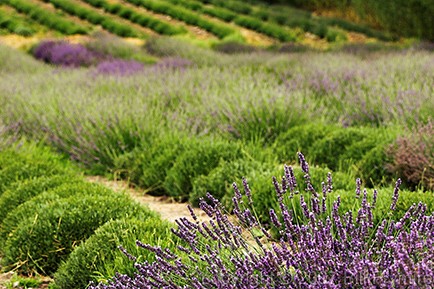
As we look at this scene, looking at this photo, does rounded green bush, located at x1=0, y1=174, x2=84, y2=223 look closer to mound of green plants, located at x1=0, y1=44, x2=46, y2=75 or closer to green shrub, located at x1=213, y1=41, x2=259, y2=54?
mound of green plants, located at x1=0, y1=44, x2=46, y2=75

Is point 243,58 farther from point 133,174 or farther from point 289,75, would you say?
point 133,174

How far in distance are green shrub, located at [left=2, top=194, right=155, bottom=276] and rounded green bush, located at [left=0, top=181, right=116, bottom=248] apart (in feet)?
0.30

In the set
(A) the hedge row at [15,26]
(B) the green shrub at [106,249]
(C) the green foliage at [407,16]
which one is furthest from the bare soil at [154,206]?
(A) the hedge row at [15,26]

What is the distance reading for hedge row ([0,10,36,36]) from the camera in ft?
65.5

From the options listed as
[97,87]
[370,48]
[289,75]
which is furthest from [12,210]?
[370,48]

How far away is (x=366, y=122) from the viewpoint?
6438mm

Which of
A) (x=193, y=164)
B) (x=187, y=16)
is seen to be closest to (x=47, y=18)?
(x=187, y=16)

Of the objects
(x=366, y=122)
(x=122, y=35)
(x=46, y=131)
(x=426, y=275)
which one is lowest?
(x=122, y=35)

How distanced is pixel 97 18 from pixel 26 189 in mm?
18714

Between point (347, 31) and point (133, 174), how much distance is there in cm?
1714

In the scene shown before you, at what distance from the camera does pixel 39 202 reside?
416 centimetres

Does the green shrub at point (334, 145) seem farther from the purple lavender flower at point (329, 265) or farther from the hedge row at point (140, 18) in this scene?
the hedge row at point (140, 18)

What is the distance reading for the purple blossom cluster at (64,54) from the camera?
12938 mm

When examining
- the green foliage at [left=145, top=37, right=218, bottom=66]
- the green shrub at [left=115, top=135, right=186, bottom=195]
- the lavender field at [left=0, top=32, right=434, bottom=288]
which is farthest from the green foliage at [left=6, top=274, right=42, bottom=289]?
the green foliage at [left=145, top=37, right=218, bottom=66]
